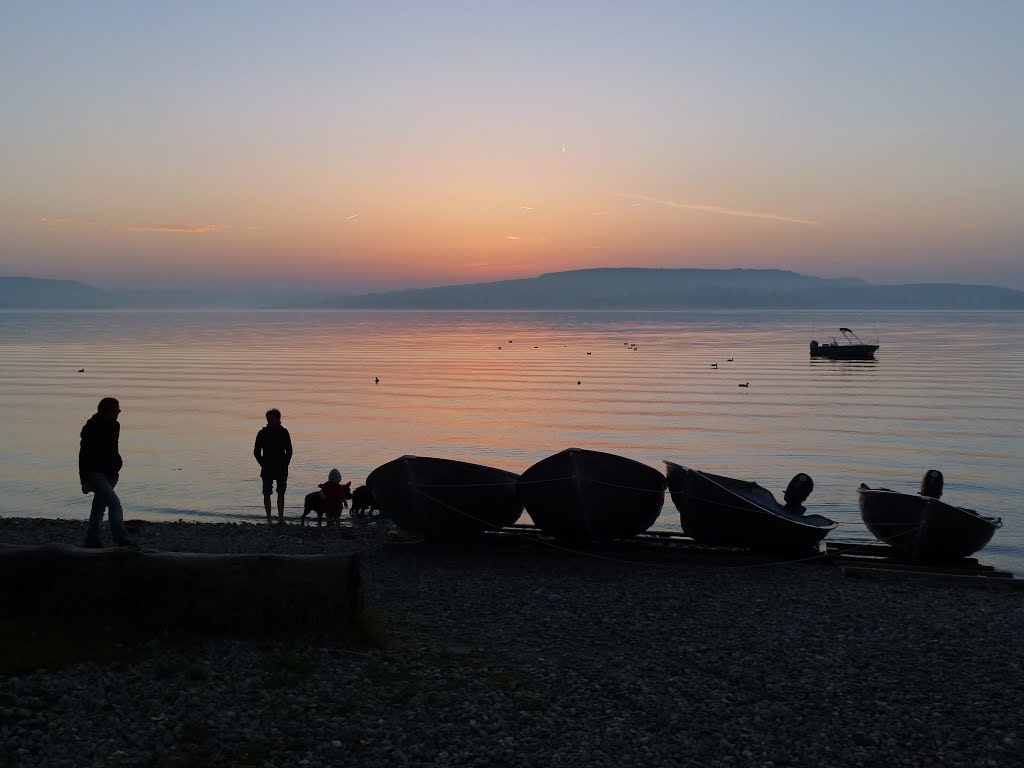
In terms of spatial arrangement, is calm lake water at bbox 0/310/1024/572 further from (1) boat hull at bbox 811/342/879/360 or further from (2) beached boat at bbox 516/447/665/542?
(2) beached boat at bbox 516/447/665/542

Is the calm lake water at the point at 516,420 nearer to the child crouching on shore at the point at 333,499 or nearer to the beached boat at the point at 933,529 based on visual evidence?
the beached boat at the point at 933,529

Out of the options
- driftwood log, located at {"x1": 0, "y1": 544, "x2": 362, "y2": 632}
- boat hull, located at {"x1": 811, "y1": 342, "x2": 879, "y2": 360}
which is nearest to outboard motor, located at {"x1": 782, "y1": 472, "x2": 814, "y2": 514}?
driftwood log, located at {"x1": 0, "y1": 544, "x2": 362, "y2": 632}

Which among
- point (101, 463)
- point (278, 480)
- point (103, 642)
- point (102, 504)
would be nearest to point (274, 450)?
point (278, 480)

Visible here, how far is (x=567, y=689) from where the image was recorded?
28.9 feet

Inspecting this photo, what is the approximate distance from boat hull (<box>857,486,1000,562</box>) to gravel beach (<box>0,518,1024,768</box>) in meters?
3.41

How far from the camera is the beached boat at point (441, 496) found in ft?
54.9

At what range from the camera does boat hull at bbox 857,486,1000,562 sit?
1648 cm

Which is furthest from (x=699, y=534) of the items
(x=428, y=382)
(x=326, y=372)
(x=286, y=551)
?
(x=326, y=372)

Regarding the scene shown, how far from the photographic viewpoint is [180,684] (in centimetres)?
838

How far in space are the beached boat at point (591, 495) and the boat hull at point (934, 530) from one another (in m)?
4.29

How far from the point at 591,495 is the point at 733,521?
2.55 meters

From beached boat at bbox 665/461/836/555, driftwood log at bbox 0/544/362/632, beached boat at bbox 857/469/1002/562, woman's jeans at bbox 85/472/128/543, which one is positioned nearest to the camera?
driftwood log at bbox 0/544/362/632

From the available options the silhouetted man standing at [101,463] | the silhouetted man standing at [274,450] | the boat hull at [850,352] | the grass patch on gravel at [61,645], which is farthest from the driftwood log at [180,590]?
the boat hull at [850,352]

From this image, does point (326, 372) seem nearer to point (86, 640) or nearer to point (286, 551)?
point (286, 551)
